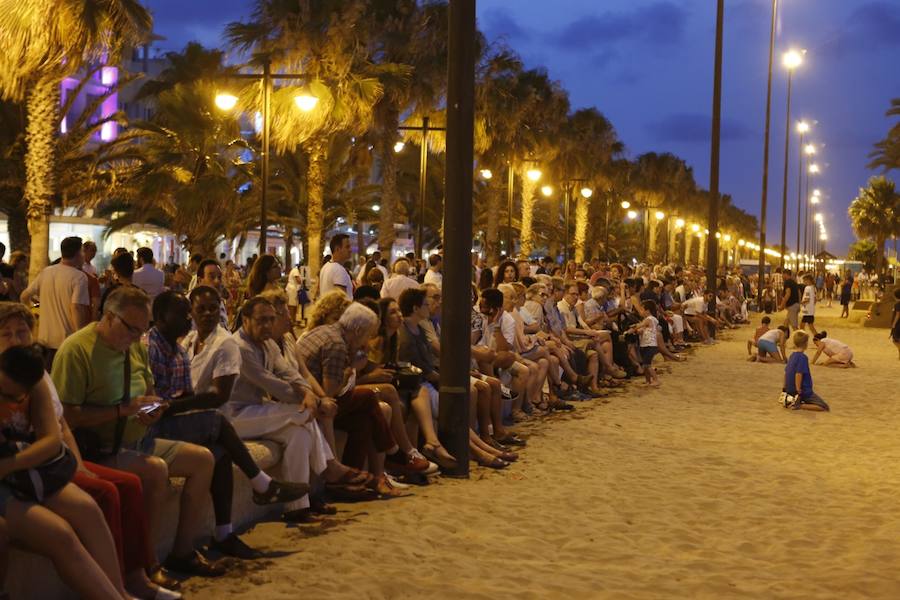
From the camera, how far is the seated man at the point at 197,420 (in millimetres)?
6293

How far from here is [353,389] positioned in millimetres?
8227

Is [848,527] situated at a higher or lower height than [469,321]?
lower

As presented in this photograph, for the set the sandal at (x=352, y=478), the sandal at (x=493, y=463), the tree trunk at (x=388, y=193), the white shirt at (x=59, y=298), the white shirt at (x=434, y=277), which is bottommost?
the sandal at (x=493, y=463)

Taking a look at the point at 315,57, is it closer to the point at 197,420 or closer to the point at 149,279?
the point at 149,279

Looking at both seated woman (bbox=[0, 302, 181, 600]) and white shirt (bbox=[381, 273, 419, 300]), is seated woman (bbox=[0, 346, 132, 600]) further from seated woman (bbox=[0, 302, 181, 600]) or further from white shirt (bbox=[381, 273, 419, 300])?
white shirt (bbox=[381, 273, 419, 300])

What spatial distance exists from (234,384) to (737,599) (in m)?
3.35

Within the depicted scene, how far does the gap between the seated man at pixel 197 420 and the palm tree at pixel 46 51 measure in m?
12.7

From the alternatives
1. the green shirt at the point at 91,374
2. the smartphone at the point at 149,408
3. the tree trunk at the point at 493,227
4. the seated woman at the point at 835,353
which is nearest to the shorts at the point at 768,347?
the seated woman at the point at 835,353

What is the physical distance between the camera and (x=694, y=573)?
648 centimetres

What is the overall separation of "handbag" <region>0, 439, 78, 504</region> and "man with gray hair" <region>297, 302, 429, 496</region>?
10.9ft

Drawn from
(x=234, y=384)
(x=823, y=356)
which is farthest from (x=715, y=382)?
(x=234, y=384)

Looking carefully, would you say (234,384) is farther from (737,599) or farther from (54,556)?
(737,599)

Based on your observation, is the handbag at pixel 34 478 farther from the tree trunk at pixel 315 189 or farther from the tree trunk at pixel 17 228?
the tree trunk at pixel 17 228

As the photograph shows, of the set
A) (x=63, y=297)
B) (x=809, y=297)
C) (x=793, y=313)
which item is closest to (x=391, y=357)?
(x=63, y=297)
